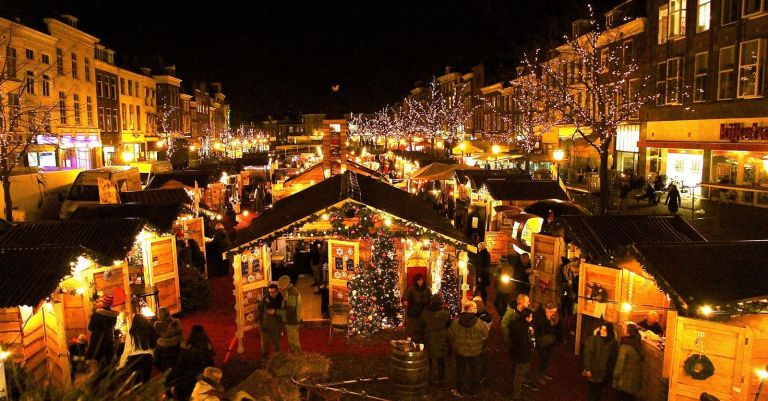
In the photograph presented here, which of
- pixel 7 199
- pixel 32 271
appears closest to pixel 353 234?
pixel 32 271

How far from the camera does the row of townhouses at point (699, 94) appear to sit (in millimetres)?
21062

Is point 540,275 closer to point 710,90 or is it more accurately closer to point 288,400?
point 288,400

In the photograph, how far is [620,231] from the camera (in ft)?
33.1

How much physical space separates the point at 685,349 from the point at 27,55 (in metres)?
35.3

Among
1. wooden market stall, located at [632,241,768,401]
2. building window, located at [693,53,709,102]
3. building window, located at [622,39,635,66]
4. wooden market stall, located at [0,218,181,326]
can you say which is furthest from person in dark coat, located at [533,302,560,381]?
building window, located at [622,39,635,66]

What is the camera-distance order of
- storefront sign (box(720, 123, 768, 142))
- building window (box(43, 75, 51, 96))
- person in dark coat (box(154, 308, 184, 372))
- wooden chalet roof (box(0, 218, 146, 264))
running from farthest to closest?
building window (box(43, 75, 51, 96)) < storefront sign (box(720, 123, 768, 142)) < wooden chalet roof (box(0, 218, 146, 264)) < person in dark coat (box(154, 308, 184, 372))

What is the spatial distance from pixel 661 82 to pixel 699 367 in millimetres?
23425

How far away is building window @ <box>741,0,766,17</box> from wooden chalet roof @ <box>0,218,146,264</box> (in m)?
22.0

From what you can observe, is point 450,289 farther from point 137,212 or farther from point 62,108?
point 62,108

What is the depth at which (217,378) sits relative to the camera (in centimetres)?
641

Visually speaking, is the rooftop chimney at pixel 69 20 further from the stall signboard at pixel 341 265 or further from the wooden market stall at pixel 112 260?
the stall signboard at pixel 341 265

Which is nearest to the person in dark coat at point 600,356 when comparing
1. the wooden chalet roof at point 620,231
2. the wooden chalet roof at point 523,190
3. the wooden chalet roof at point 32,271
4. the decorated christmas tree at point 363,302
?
the wooden chalet roof at point 620,231

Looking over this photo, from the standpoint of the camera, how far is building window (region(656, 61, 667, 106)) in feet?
87.9

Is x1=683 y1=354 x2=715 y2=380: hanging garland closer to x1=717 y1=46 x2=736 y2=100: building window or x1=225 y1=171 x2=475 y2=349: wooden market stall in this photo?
x1=225 y1=171 x2=475 y2=349: wooden market stall
